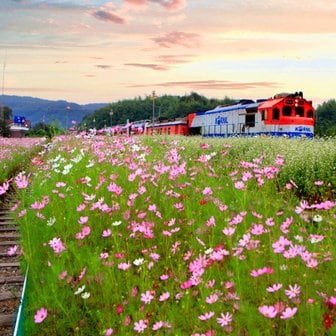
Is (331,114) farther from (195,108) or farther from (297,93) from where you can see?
(297,93)

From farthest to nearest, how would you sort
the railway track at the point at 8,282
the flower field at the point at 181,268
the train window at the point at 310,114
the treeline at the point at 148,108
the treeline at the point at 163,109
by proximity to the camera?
1. the treeline at the point at 148,108
2. the treeline at the point at 163,109
3. the train window at the point at 310,114
4. the railway track at the point at 8,282
5. the flower field at the point at 181,268

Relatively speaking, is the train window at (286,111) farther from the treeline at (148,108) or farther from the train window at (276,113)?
the treeline at (148,108)

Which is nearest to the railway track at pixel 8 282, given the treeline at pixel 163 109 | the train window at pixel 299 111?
the train window at pixel 299 111

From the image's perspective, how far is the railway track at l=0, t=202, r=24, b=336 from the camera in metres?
5.10

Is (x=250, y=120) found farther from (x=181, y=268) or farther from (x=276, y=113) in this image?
(x=181, y=268)

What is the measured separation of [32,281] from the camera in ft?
18.5

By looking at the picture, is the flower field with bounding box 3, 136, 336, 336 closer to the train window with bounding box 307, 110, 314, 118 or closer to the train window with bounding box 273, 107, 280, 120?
the train window with bounding box 273, 107, 280, 120

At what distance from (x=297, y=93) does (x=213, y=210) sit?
24.6 metres

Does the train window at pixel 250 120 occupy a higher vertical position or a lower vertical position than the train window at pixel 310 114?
lower

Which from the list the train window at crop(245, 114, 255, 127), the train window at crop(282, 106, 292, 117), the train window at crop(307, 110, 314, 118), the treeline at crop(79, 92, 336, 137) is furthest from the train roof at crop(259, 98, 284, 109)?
the treeline at crop(79, 92, 336, 137)

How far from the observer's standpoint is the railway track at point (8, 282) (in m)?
5.10

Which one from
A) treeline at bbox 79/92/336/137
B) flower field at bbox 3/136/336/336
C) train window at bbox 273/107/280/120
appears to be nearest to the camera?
flower field at bbox 3/136/336/336

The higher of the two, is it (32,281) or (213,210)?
(213,210)

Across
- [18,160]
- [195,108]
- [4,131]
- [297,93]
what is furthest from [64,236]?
[195,108]
